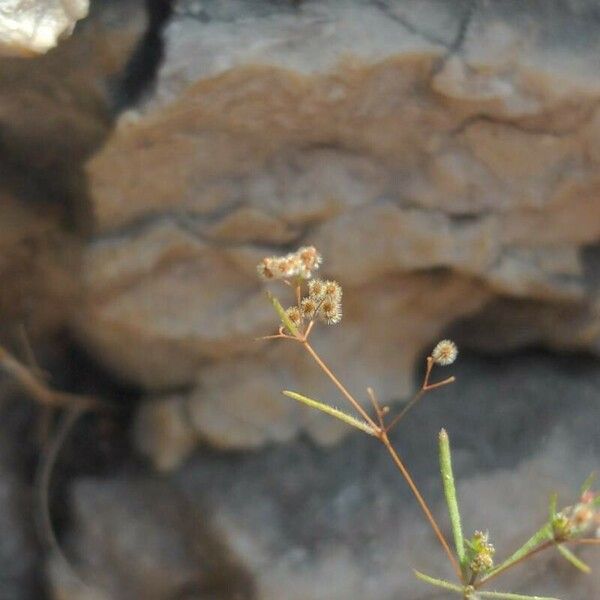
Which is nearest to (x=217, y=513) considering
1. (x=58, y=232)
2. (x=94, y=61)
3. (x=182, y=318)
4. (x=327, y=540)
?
(x=327, y=540)

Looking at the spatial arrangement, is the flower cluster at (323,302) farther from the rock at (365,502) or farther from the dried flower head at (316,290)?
the rock at (365,502)

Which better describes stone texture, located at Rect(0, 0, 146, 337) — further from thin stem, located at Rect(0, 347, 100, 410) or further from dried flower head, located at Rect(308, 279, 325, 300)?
dried flower head, located at Rect(308, 279, 325, 300)

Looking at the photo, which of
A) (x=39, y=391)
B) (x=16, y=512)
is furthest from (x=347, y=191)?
(x=16, y=512)

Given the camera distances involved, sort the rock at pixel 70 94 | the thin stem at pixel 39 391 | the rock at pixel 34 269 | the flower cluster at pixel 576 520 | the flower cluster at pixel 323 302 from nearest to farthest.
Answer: the flower cluster at pixel 576 520
the flower cluster at pixel 323 302
the rock at pixel 70 94
the rock at pixel 34 269
the thin stem at pixel 39 391

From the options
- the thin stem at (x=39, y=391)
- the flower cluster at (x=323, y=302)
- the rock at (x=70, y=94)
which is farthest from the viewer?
the thin stem at (x=39, y=391)

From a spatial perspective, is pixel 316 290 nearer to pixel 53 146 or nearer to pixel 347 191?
pixel 347 191

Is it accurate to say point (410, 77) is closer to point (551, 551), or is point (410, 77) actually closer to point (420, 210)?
point (420, 210)

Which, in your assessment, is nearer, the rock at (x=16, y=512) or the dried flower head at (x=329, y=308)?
the dried flower head at (x=329, y=308)

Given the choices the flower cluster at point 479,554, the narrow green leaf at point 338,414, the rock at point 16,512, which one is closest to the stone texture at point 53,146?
the rock at point 16,512
